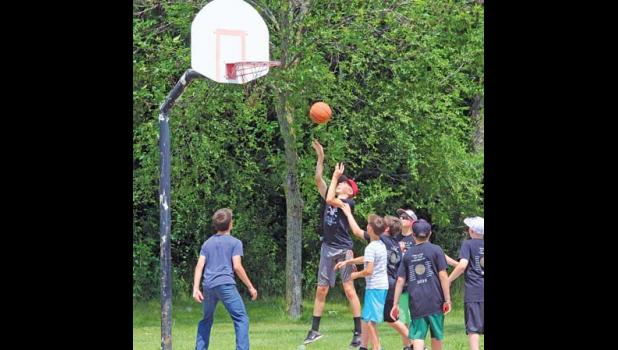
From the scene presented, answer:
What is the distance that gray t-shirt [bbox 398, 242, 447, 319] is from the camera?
34.3 ft

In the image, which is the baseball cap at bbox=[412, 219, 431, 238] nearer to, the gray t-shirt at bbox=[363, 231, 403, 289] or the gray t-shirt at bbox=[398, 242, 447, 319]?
the gray t-shirt at bbox=[398, 242, 447, 319]

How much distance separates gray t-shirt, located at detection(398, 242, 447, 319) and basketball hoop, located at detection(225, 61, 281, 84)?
266 cm

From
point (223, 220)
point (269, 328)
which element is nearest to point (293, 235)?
point (269, 328)

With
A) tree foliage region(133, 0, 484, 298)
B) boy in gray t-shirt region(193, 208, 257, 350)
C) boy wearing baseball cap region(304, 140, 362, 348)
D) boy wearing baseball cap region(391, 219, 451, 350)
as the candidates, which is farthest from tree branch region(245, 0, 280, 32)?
boy wearing baseball cap region(391, 219, 451, 350)

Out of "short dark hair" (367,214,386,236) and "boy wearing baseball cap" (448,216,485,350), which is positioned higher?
"short dark hair" (367,214,386,236)

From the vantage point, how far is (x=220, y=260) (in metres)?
10.9

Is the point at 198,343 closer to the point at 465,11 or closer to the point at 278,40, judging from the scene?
the point at 278,40

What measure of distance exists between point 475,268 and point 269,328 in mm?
5121

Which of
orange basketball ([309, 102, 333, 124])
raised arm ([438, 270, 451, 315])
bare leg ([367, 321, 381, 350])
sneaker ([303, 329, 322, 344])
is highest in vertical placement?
orange basketball ([309, 102, 333, 124])

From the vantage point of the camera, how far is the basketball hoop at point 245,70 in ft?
38.8

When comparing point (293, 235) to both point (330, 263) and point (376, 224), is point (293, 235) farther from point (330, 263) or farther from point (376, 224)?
point (376, 224)

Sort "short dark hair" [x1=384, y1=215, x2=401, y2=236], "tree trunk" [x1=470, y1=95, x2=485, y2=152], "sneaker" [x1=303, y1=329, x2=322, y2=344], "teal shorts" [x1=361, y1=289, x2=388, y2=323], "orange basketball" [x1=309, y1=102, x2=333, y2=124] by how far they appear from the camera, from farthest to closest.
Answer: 1. "tree trunk" [x1=470, y1=95, x2=485, y2=152]
2. "orange basketball" [x1=309, y1=102, x2=333, y2=124]
3. "sneaker" [x1=303, y1=329, x2=322, y2=344]
4. "short dark hair" [x1=384, y1=215, x2=401, y2=236]
5. "teal shorts" [x1=361, y1=289, x2=388, y2=323]
